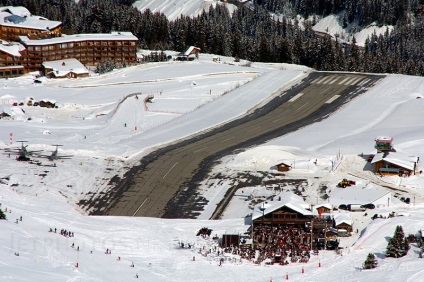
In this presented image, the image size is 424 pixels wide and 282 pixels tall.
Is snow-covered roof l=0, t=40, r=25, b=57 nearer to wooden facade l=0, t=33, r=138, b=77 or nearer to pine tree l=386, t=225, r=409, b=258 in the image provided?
wooden facade l=0, t=33, r=138, b=77

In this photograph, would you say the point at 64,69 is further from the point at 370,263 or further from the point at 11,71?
the point at 370,263

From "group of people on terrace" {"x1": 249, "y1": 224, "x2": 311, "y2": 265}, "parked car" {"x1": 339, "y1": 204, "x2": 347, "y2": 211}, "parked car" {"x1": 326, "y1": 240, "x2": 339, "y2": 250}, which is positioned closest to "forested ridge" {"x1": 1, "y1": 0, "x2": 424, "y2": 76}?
"parked car" {"x1": 339, "y1": 204, "x2": 347, "y2": 211}

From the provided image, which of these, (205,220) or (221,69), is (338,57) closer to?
(221,69)

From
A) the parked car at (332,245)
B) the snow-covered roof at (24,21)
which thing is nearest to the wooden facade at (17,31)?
the snow-covered roof at (24,21)

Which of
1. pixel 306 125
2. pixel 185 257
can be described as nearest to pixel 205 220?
pixel 185 257

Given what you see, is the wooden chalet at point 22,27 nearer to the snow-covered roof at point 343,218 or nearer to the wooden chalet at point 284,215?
the wooden chalet at point 284,215

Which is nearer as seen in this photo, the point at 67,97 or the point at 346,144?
the point at 346,144

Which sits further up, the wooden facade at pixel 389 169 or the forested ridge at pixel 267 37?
the forested ridge at pixel 267 37
